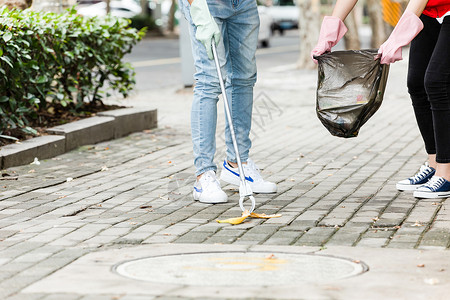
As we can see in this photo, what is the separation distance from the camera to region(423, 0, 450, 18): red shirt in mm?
5406

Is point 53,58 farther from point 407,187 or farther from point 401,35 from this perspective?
point 401,35

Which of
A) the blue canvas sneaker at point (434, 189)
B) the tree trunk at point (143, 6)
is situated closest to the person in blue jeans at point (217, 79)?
the blue canvas sneaker at point (434, 189)

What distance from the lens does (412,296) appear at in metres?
3.48

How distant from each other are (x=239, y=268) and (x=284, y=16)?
45.7m

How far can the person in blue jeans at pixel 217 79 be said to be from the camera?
5.41 metres

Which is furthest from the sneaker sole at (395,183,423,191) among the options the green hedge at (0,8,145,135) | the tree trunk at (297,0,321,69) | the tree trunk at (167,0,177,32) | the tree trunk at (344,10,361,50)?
the tree trunk at (167,0,177,32)

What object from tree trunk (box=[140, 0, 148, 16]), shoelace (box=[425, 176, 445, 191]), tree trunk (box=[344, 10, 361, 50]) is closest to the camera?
shoelace (box=[425, 176, 445, 191])

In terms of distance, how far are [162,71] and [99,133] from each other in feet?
35.7

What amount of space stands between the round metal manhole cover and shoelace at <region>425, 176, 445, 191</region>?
1697 mm

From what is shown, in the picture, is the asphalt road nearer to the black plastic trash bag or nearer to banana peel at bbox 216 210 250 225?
the black plastic trash bag

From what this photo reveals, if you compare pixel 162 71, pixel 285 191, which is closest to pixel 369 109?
pixel 285 191

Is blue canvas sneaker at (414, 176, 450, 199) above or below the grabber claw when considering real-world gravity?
below

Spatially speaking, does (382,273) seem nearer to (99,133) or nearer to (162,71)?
(99,133)

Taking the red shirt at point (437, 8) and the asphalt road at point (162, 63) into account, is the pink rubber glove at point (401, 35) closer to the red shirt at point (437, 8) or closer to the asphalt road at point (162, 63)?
the red shirt at point (437, 8)
